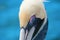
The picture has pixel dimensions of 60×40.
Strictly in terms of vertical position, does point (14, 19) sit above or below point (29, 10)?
above

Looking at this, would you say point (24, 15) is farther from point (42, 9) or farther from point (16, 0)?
point (16, 0)

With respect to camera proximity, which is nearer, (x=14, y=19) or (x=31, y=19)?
(x=31, y=19)

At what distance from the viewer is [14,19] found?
0.89 metres

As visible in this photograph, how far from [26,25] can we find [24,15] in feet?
0.12

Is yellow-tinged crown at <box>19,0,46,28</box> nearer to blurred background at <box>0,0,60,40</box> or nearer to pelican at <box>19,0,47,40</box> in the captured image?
pelican at <box>19,0,47,40</box>

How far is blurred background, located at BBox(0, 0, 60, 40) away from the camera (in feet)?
2.68

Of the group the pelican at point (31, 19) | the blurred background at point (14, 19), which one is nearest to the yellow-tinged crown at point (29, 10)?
the pelican at point (31, 19)

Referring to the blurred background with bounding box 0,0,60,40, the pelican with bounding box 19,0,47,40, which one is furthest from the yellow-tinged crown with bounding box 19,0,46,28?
the blurred background with bounding box 0,0,60,40

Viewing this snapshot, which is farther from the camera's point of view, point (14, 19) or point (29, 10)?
point (14, 19)

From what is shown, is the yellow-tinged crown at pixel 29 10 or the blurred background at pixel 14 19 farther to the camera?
the blurred background at pixel 14 19

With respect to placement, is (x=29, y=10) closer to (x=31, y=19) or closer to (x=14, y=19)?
(x=31, y=19)

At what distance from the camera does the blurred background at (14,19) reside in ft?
2.68

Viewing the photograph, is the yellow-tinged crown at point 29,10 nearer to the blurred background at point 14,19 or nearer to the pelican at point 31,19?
the pelican at point 31,19

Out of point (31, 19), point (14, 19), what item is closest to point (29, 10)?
point (31, 19)
